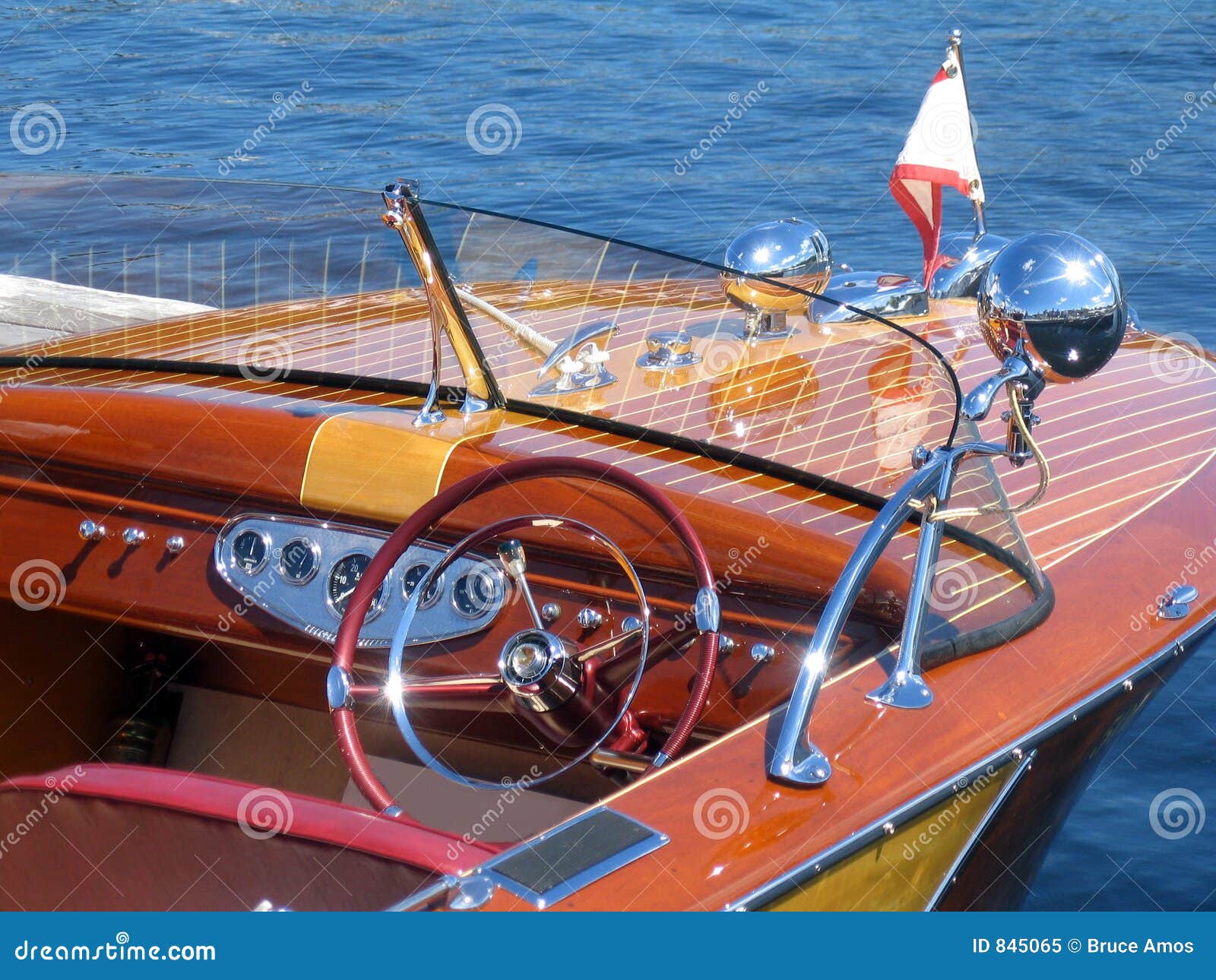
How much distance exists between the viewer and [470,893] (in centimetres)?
167

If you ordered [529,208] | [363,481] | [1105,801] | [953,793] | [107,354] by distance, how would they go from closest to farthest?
[953,793] < [363,481] < [107,354] < [1105,801] < [529,208]

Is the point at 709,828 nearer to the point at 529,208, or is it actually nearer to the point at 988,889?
the point at 988,889

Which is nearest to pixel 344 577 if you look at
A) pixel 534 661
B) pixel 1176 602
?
pixel 534 661

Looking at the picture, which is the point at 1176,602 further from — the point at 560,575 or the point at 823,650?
the point at 560,575

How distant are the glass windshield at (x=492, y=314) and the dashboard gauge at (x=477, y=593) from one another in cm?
35

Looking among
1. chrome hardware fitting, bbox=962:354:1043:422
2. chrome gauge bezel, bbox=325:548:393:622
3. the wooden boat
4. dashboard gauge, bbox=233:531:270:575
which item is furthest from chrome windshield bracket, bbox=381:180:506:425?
chrome hardware fitting, bbox=962:354:1043:422

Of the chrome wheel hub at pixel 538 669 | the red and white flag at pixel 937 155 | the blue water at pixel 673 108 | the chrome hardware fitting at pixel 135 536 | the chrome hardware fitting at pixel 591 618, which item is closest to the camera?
the chrome wheel hub at pixel 538 669

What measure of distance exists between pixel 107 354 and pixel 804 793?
1.83 meters

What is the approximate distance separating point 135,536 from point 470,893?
134 centimetres

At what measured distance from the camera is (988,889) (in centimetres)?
233

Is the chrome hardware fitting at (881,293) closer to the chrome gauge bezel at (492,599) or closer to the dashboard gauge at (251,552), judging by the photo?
the chrome gauge bezel at (492,599)

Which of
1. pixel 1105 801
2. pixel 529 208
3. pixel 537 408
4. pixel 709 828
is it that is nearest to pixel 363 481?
pixel 537 408

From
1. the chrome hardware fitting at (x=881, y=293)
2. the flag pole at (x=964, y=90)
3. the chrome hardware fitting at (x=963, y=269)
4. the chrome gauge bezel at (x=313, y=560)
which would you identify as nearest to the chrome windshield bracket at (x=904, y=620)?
the chrome gauge bezel at (x=313, y=560)

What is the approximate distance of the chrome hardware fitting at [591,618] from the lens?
2350 millimetres
